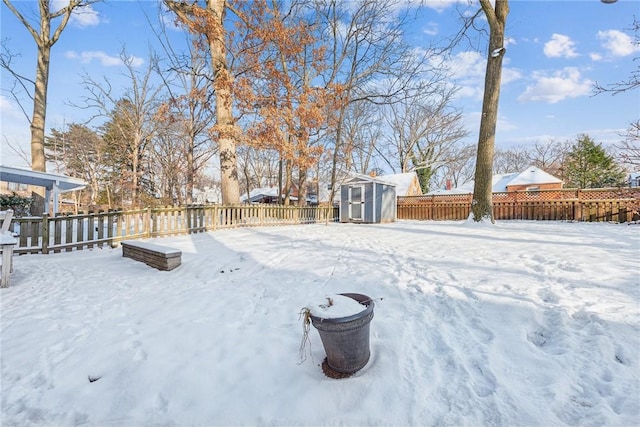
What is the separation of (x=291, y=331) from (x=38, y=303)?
313cm

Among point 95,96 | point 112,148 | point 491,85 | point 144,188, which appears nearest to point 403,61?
point 491,85

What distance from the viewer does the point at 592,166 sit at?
21.3m

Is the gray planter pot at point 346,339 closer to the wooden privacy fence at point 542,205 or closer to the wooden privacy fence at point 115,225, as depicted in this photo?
the wooden privacy fence at point 115,225

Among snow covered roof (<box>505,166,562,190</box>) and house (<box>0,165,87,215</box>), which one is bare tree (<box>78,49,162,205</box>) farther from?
snow covered roof (<box>505,166,562,190</box>)

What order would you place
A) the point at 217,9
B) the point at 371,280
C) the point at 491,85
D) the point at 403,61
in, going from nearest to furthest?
the point at 371,280, the point at 491,85, the point at 217,9, the point at 403,61

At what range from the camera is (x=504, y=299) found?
2.72m

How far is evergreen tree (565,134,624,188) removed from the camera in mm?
20672

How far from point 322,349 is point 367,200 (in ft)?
41.2

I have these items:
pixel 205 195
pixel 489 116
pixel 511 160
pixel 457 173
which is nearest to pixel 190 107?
pixel 489 116

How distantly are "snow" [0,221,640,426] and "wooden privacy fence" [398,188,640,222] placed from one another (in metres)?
7.55

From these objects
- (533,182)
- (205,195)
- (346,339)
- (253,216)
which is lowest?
(346,339)

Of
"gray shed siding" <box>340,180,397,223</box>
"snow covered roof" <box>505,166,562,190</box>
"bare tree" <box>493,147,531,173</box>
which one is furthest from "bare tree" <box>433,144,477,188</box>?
"gray shed siding" <box>340,180,397,223</box>

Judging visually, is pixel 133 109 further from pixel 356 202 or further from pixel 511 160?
pixel 511 160

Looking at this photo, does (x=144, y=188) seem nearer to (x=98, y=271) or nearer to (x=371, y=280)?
(x=98, y=271)
